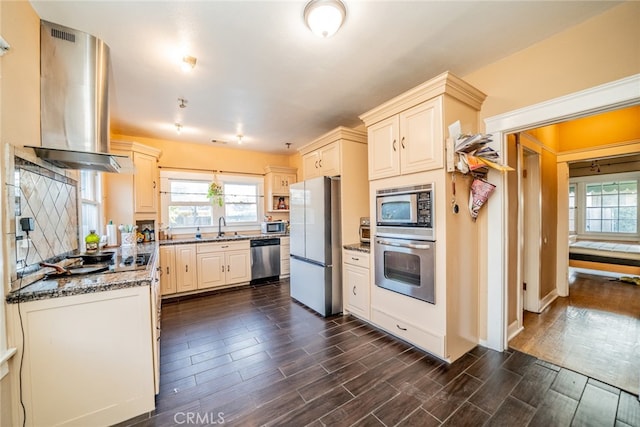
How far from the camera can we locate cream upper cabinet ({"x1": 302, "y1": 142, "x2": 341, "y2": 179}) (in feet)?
10.0

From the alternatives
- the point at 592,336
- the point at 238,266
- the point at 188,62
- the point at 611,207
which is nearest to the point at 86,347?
the point at 188,62

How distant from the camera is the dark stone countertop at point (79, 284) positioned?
4.26ft

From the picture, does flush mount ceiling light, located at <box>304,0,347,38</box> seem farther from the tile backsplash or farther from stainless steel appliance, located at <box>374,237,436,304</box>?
the tile backsplash

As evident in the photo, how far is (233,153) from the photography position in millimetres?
4914

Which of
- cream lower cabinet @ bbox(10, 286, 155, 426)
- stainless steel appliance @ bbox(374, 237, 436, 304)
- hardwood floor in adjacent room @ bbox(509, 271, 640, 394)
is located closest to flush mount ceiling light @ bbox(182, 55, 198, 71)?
cream lower cabinet @ bbox(10, 286, 155, 426)

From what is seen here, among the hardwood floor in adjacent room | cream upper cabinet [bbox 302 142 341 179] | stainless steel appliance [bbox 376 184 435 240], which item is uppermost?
Result: cream upper cabinet [bbox 302 142 341 179]

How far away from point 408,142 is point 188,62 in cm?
203

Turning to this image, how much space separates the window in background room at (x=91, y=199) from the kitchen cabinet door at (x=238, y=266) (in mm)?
1815

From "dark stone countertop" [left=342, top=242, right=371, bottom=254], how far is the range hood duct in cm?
245

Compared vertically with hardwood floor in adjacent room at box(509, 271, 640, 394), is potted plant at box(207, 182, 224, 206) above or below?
above

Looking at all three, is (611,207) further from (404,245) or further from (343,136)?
(343,136)

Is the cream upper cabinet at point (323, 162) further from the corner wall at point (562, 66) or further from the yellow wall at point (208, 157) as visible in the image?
the yellow wall at point (208, 157)

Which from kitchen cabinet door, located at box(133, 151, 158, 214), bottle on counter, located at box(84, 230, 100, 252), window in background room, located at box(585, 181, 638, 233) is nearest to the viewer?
bottle on counter, located at box(84, 230, 100, 252)

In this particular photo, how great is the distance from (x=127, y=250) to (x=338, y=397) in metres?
2.64
